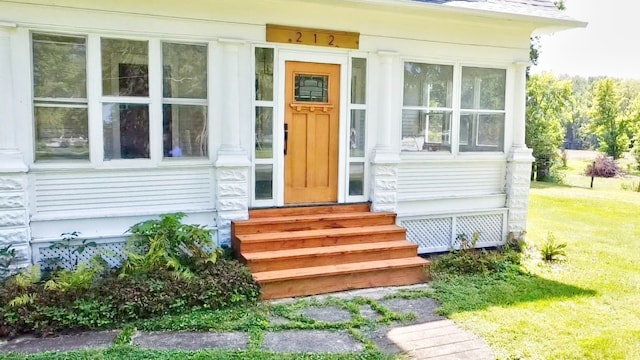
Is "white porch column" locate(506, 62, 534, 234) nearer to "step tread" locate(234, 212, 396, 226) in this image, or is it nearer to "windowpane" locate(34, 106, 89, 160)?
"step tread" locate(234, 212, 396, 226)

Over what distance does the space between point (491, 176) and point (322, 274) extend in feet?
10.6

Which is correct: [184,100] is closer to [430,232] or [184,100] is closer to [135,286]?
[135,286]

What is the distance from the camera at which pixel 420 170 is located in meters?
6.39

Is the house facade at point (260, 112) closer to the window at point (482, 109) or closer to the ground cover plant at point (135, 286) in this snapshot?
the window at point (482, 109)

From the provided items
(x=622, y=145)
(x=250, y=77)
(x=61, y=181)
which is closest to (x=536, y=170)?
(x=622, y=145)

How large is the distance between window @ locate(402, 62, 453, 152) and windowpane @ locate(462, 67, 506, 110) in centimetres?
26

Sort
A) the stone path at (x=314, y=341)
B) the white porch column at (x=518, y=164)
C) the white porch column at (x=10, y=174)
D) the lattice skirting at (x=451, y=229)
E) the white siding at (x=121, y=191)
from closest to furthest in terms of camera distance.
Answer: the stone path at (x=314, y=341)
the white porch column at (x=10, y=174)
the white siding at (x=121, y=191)
the lattice skirting at (x=451, y=229)
the white porch column at (x=518, y=164)

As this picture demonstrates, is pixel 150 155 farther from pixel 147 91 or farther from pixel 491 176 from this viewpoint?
pixel 491 176

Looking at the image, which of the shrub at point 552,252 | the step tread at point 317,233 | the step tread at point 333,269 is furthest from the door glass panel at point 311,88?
the shrub at point 552,252

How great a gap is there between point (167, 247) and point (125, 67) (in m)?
1.95

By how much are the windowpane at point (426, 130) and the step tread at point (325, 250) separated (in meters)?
1.44

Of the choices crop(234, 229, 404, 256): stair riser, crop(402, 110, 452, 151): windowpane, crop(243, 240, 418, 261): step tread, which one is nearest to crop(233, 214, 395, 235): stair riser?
crop(234, 229, 404, 256): stair riser

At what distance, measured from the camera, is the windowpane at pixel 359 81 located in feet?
19.7

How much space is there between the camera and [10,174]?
458 centimetres
